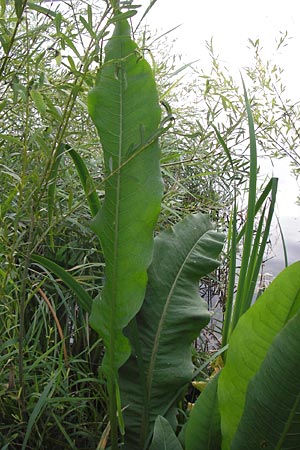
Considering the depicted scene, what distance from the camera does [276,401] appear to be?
0.66 m

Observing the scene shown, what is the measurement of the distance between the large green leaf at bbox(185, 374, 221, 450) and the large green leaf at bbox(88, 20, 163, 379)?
12cm

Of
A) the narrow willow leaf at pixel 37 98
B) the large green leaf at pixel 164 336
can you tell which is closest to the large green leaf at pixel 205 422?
the large green leaf at pixel 164 336

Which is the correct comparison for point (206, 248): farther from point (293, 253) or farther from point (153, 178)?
point (293, 253)

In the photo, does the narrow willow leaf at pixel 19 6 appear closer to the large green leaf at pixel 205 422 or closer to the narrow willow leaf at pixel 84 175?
the narrow willow leaf at pixel 84 175

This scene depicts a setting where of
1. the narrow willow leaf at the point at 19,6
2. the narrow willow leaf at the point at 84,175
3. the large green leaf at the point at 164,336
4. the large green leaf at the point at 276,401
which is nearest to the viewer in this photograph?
the narrow willow leaf at the point at 19,6

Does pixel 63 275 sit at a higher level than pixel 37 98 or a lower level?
lower

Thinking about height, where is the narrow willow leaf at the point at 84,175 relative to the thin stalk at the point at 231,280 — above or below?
above

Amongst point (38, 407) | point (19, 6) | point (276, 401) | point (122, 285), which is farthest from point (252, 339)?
point (19, 6)

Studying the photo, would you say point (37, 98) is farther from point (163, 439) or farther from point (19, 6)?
point (163, 439)

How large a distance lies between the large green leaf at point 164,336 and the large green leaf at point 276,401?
0.20m

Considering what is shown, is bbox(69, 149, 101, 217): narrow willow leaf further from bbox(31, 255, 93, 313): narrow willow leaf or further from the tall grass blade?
the tall grass blade

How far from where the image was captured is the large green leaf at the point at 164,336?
0.90m

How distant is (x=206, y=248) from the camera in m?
0.96

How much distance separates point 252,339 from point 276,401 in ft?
0.27
